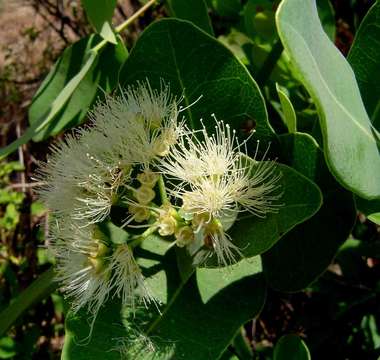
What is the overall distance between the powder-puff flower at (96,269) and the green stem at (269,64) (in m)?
0.66

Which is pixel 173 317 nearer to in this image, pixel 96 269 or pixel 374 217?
pixel 96 269

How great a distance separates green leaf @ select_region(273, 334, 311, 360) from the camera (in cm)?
134

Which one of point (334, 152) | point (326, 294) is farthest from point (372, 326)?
point (334, 152)

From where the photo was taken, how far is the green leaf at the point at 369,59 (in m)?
1.25

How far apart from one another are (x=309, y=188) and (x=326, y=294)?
85 centimetres

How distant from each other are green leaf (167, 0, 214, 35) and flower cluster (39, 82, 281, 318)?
11.2 inches

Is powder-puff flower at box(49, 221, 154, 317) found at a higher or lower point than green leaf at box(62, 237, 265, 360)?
higher

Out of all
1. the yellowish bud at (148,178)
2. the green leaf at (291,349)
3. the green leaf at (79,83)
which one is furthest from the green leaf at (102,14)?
the green leaf at (291,349)

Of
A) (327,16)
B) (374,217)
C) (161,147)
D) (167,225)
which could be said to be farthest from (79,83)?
(374,217)

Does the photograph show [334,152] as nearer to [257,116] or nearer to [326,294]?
[257,116]

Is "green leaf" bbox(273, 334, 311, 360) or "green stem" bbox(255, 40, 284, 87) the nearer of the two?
"green leaf" bbox(273, 334, 311, 360)

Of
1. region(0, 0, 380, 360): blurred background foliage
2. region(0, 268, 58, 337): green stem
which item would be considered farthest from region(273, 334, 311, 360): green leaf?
region(0, 268, 58, 337): green stem

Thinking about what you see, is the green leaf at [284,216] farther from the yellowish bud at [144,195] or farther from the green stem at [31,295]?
the green stem at [31,295]

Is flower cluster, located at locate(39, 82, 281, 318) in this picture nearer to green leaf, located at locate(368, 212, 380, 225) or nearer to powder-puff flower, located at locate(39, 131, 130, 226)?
powder-puff flower, located at locate(39, 131, 130, 226)
